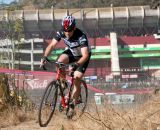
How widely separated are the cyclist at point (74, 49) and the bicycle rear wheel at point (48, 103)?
0.33 meters

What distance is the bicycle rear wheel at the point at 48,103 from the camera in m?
6.17

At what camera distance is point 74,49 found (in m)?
6.48

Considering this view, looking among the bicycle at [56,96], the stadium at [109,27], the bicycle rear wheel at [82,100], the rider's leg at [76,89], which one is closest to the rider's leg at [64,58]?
the bicycle at [56,96]

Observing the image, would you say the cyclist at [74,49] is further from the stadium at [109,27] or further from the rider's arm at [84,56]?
the stadium at [109,27]

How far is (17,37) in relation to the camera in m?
11.1

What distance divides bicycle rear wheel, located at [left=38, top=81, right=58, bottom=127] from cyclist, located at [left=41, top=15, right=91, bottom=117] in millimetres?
331

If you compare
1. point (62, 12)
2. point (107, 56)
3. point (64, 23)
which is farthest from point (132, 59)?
point (64, 23)

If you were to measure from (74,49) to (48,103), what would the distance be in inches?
37.0

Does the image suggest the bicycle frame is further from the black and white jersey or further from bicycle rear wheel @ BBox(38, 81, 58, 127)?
the black and white jersey

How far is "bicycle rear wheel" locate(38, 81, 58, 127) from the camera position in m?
6.17

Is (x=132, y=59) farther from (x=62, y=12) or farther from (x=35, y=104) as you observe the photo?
(x=35, y=104)

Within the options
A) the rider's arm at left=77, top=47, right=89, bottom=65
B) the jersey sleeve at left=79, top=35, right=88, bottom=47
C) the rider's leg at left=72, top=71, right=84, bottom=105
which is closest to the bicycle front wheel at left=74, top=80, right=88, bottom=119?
the rider's leg at left=72, top=71, right=84, bottom=105

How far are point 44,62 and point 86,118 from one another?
4.36ft

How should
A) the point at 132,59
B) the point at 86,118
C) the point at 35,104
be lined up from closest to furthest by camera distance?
the point at 86,118
the point at 35,104
the point at 132,59
